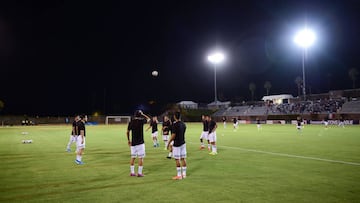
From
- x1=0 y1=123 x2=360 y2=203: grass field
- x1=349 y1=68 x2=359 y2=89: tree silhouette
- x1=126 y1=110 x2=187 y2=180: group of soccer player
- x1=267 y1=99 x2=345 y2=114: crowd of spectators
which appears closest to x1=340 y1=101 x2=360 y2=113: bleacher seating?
x1=267 y1=99 x2=345 y2=114: crowd of spectators

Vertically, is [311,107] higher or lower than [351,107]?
higher

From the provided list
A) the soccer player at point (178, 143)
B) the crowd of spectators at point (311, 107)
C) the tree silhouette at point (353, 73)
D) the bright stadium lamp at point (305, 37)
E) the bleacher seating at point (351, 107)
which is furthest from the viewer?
the tree silhouette at point (353, 73)

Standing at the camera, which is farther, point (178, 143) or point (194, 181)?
point (178, 143)

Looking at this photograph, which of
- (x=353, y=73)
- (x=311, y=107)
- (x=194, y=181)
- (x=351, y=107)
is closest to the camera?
(x=194, y=181)

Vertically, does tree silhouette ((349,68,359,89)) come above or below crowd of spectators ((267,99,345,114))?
above

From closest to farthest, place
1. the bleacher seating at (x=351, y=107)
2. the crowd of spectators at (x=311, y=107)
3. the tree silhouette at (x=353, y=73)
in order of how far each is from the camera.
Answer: the bleacher seating at (x=351, y=107) → the crowd of spectators at (x=311, y=107) → the tree silhouette at (x=353, y=73)

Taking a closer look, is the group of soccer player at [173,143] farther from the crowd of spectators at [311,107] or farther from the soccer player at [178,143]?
the crowd of spectators at [311,107]

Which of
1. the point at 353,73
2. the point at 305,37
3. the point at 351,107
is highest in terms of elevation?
the point at 353,73

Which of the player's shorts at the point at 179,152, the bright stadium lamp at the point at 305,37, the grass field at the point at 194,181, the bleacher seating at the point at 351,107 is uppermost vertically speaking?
the bright stadium lamp at the point at 305,37

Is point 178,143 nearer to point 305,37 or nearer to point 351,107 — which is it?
point 305,37

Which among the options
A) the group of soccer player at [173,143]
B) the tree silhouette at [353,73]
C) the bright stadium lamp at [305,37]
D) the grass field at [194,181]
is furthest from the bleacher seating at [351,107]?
the group of soccer player at [173,143]

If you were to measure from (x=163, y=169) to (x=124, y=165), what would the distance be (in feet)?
7.58

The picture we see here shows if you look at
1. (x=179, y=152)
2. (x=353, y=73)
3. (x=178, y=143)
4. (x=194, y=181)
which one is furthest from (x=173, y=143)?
(x=353, y=73)

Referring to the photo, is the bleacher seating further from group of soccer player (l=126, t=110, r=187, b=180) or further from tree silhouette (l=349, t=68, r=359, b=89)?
group of soccer player (l=126, t=110, r=187, b=180)
